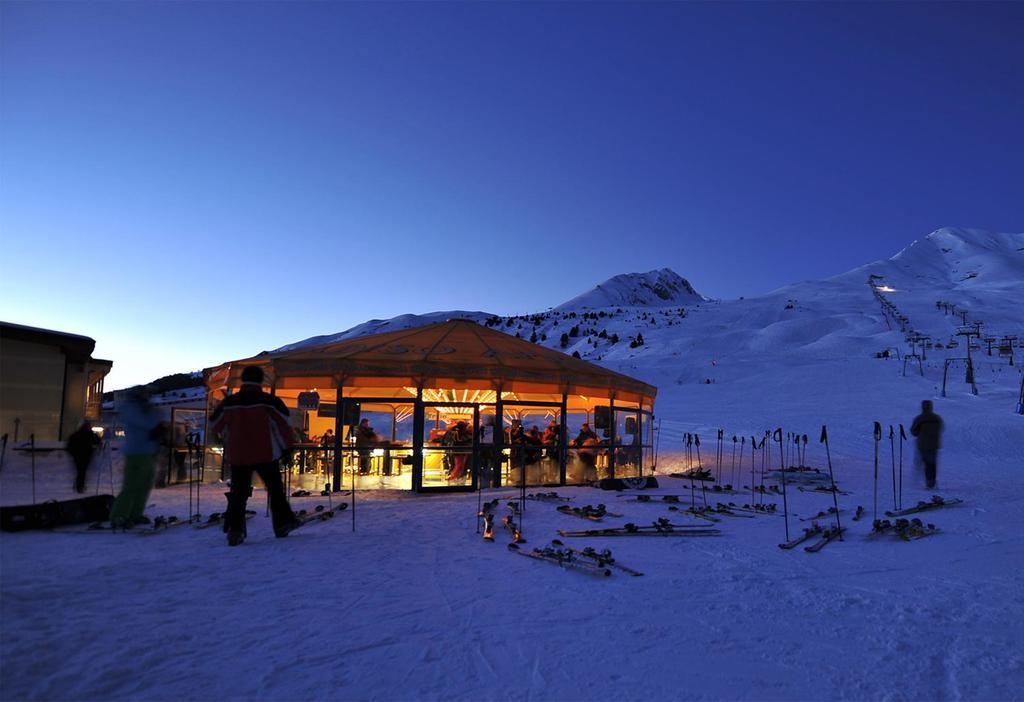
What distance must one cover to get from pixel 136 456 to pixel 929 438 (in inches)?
556

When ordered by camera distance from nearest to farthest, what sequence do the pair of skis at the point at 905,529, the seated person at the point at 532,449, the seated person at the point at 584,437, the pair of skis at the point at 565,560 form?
the pair of skis at the point at 565,560 < the pair of skis at the point at 905,529 < the seated person at the point at 532,449 < the seated person at the point at 584,437

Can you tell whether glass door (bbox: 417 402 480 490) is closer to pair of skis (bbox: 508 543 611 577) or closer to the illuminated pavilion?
the illuminated pavilion

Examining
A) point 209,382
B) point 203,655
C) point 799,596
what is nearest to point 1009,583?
point 799,596

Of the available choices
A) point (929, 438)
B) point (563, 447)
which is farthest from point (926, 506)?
point (563, 447)

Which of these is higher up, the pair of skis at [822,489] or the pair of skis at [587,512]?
the pair of skis at [587,512]

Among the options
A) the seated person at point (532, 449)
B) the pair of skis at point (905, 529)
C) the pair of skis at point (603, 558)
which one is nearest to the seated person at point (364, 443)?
the seated person at point (532, 449)

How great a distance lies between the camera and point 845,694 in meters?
3.17

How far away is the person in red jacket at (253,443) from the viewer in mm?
6590

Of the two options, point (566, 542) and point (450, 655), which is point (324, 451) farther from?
point (450, 655)

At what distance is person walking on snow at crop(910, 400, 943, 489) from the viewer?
12539 millimetres

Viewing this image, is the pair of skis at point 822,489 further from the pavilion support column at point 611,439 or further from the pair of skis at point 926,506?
the pavilion support column at point 611,439

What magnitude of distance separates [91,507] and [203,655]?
537cm

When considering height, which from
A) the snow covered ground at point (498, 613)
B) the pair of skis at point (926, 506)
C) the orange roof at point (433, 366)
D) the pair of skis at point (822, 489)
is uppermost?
the orange roof at point (433, 366)

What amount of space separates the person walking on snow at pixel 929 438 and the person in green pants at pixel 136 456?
13474 mm
